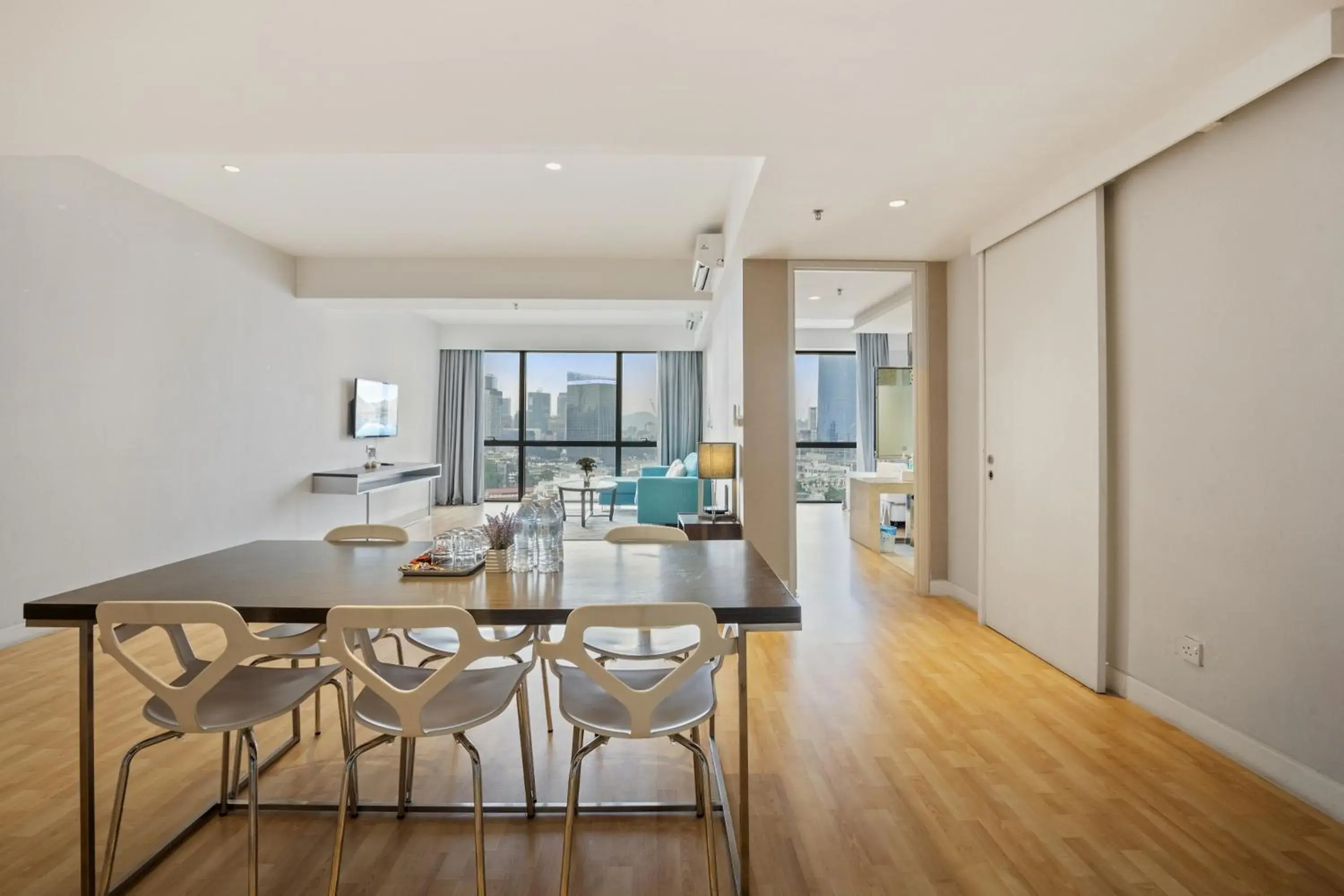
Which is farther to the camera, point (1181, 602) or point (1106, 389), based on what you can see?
point (1106, 389)

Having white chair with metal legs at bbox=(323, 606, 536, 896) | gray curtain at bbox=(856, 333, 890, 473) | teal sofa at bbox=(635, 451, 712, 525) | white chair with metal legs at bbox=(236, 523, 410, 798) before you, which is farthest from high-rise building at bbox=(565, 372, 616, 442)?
white chair with metal legs at bbox=(323, 606, 536, 896)

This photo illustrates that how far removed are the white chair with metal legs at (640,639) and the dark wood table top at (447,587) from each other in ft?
0.63

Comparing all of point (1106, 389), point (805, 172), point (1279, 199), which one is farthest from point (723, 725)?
point (1279, 199)

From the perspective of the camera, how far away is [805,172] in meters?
2.94

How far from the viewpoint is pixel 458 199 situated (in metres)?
4.27

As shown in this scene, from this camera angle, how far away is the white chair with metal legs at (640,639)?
2.07m

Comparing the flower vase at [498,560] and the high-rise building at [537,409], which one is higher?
the high-rise building at [537,409]

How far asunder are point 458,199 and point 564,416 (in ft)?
19.1

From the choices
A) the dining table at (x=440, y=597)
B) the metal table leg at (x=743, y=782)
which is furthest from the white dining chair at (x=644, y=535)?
the metal table leg at (x=743, y=782)

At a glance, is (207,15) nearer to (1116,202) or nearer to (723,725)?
(723,725)

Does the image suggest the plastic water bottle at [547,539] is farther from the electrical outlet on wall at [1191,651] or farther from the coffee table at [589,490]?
the coffee table at [589,490]

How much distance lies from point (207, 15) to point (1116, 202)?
11.5ft

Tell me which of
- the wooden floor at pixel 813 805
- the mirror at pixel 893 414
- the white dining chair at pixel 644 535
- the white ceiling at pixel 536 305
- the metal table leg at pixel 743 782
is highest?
the white ceiling at pixel 536 305

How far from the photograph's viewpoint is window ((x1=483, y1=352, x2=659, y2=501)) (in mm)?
9914
